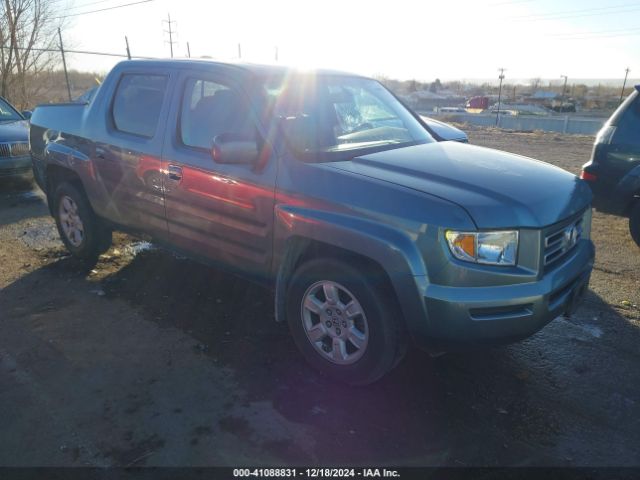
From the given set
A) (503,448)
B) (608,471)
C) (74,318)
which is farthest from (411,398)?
(74,318)

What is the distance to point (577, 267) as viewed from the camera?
2.93 metres

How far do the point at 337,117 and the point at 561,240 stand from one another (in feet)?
5.57

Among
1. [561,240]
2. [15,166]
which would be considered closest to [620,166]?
[561,240]

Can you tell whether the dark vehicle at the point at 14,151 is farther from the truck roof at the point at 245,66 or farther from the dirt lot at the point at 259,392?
the truck roof at the point at 245,66

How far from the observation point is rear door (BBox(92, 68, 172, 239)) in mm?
3826

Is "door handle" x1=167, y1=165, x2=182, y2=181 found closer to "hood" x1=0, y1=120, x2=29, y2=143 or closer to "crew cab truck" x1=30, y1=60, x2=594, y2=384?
"crew cab truck" x1=30, y1=60, x2=594, y2=384

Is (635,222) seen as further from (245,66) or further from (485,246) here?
(245,66)

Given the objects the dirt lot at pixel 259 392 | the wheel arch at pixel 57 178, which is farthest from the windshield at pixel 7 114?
the dirt lot at pixel 259 392

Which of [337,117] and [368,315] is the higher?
[337,117]

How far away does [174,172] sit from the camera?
3619mm

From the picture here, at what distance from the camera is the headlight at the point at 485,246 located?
8.09ft

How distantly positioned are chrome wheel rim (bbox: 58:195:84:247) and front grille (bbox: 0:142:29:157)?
12.4ft

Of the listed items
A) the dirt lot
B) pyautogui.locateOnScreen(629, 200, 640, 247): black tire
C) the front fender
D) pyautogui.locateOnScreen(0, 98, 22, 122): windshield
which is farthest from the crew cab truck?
pyautogui.locateOnScreen(0, 98, 22, 122): windshield

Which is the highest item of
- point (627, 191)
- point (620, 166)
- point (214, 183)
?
point (214, 183)
